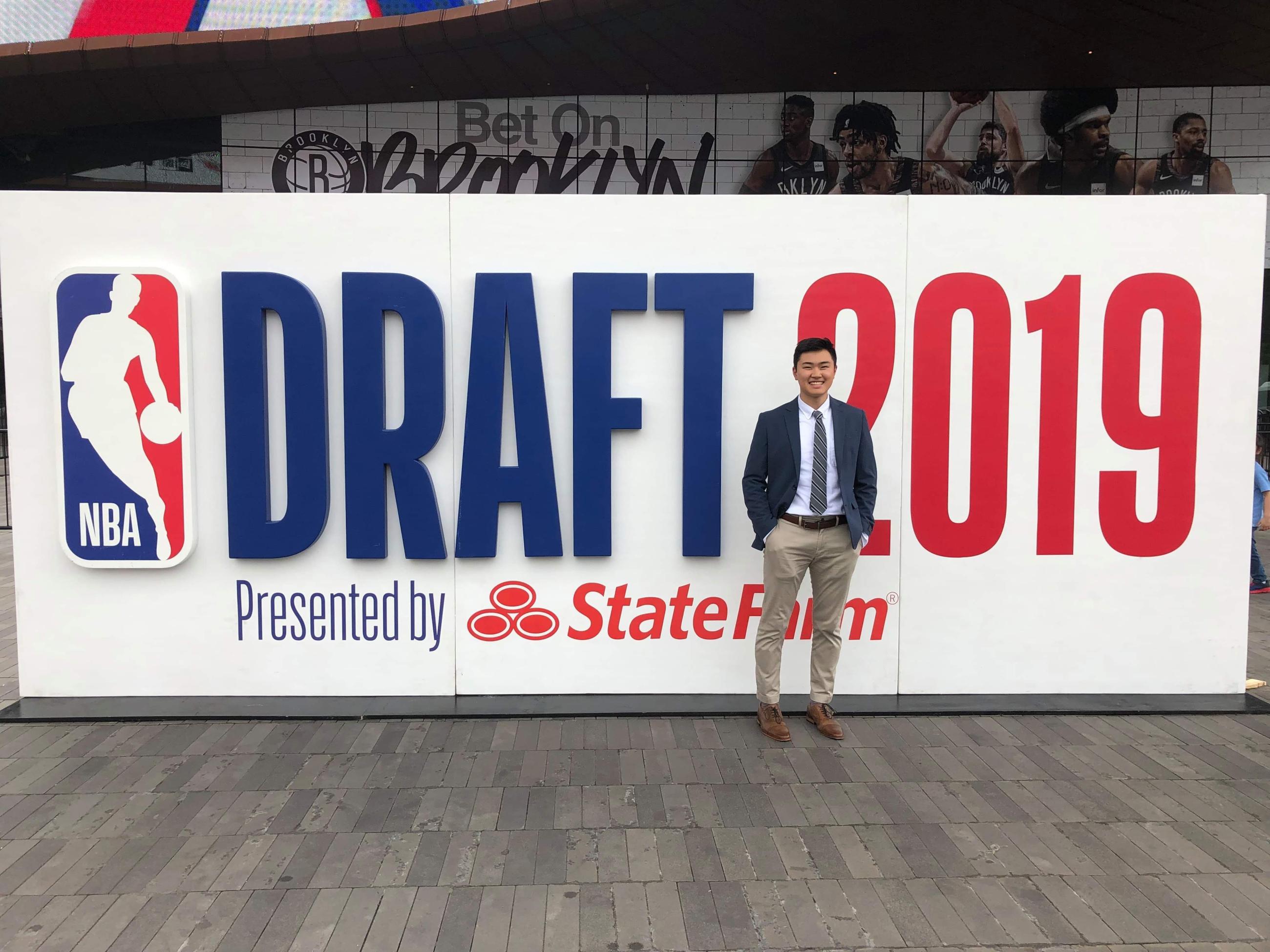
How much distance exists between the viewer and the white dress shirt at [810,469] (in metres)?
3.87

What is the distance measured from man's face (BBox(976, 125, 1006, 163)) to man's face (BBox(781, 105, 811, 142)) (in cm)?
316

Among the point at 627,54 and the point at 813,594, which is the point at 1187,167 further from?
the point at 813,594

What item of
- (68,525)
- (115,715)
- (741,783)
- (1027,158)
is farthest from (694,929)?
(1027,158)

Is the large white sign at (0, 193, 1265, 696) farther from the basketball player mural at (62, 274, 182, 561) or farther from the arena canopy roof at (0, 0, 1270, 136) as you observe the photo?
the arena canopy roof at (0, 0, 1270, 136)

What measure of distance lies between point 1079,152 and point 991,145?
1.59 m

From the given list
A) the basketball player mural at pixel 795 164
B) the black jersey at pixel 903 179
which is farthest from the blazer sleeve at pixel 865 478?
the black jersey at pixel 903 179

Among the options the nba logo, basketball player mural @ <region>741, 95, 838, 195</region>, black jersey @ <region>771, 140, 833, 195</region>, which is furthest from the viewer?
black jersey @ <region>771, 140, 833, 195</region>

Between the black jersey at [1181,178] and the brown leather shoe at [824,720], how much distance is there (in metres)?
14.8

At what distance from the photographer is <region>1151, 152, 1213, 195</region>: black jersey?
14.2 meters

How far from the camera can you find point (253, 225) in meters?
4.18

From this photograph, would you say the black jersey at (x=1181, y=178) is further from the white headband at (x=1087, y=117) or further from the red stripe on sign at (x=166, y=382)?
the red stripe on sign at (x=166, y=382)

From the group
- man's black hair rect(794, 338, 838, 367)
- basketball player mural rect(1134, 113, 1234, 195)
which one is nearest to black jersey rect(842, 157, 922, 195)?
basketball player mural rect(1134, 113, 1234, 195)

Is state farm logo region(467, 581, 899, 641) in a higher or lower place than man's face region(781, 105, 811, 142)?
lower

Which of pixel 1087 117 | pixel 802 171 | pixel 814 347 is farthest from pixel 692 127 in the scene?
pixel 814 347
